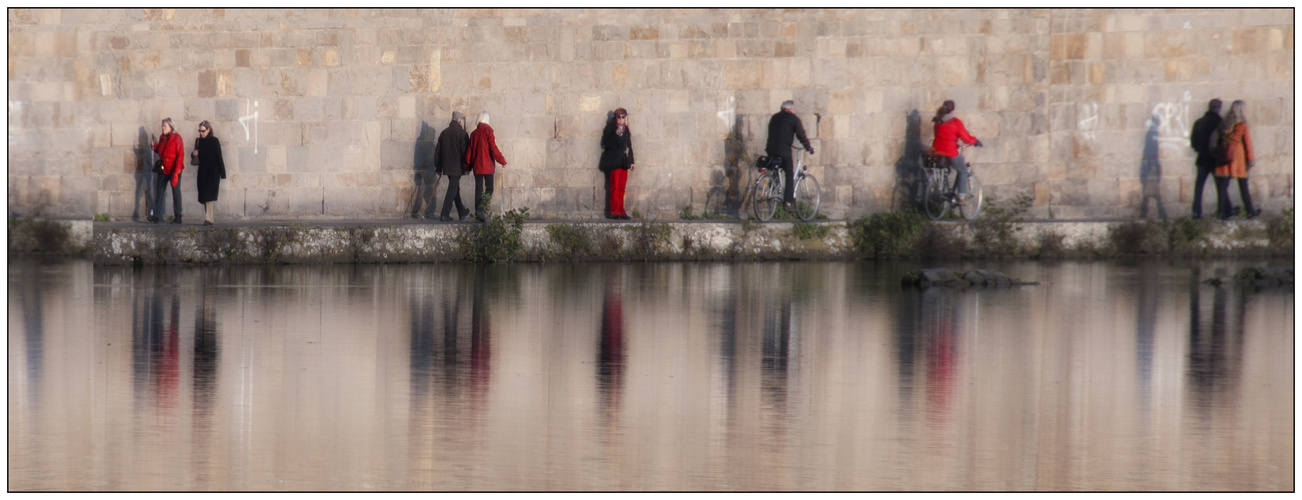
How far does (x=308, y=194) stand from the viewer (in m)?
18.3

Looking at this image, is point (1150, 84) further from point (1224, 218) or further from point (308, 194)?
point (308, 194)

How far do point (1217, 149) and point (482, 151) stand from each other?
842cm

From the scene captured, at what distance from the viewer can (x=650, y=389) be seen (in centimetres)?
727

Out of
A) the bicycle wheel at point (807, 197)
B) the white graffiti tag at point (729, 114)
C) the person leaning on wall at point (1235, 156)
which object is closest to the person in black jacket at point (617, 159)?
the white graffiti tag at point (729, 114)

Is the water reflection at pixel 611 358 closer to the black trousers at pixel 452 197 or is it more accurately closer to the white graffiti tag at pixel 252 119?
the black trousers at pixel 452 197

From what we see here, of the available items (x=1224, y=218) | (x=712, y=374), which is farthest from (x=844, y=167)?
(x=712, y=374)

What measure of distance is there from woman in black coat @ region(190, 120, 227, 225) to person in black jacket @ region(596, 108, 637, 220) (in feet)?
14.3

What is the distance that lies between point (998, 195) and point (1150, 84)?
2.20m

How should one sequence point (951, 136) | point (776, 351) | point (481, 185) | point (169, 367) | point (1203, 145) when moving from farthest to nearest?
point (1203, 145) < point (481, 185) < point (951, 136) < point (776, 351) < point (169, 367)

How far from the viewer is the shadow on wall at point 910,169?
17938 mm

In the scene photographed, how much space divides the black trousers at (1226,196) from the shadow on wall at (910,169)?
339cm

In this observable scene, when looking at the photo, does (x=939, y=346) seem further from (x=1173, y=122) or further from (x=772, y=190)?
(x=1173, y=122)

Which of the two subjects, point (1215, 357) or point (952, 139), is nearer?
point (1215, 357)

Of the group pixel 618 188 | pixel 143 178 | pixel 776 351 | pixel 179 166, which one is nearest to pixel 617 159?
pixel 618 188
